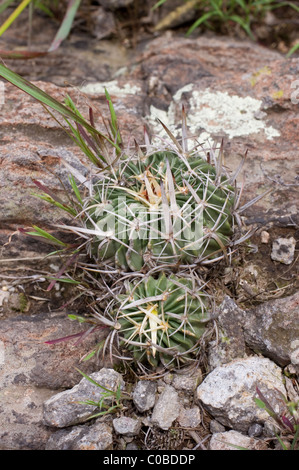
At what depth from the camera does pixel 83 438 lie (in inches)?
72.8

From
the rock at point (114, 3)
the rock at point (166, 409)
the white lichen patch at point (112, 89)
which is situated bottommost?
the rock at point (166, 409)

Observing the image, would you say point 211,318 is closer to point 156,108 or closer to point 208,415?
point 208,415

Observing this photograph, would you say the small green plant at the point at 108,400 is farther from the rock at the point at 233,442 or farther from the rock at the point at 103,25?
the rock at the point at 103,25

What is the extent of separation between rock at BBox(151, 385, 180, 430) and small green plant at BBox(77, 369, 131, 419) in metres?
0.14

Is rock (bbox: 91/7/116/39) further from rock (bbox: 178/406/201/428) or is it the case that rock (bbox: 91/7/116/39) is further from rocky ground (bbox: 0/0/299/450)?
rock (bbox: 178/406/201/428)

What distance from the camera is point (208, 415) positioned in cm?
199

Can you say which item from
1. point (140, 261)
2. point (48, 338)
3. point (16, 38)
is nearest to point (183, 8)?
point (16, 38)

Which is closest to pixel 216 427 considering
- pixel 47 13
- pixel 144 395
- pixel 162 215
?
pixel 144 395

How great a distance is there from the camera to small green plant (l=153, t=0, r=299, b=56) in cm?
365

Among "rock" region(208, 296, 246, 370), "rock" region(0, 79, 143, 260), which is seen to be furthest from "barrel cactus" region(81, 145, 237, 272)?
"rock" region(0, 79, 143, 260)

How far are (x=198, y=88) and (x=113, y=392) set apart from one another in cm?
215

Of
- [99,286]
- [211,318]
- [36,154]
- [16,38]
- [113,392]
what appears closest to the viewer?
[113,392]

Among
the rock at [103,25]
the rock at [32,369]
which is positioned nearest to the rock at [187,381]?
the rock at [32,369]

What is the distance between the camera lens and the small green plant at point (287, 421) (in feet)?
5.70
